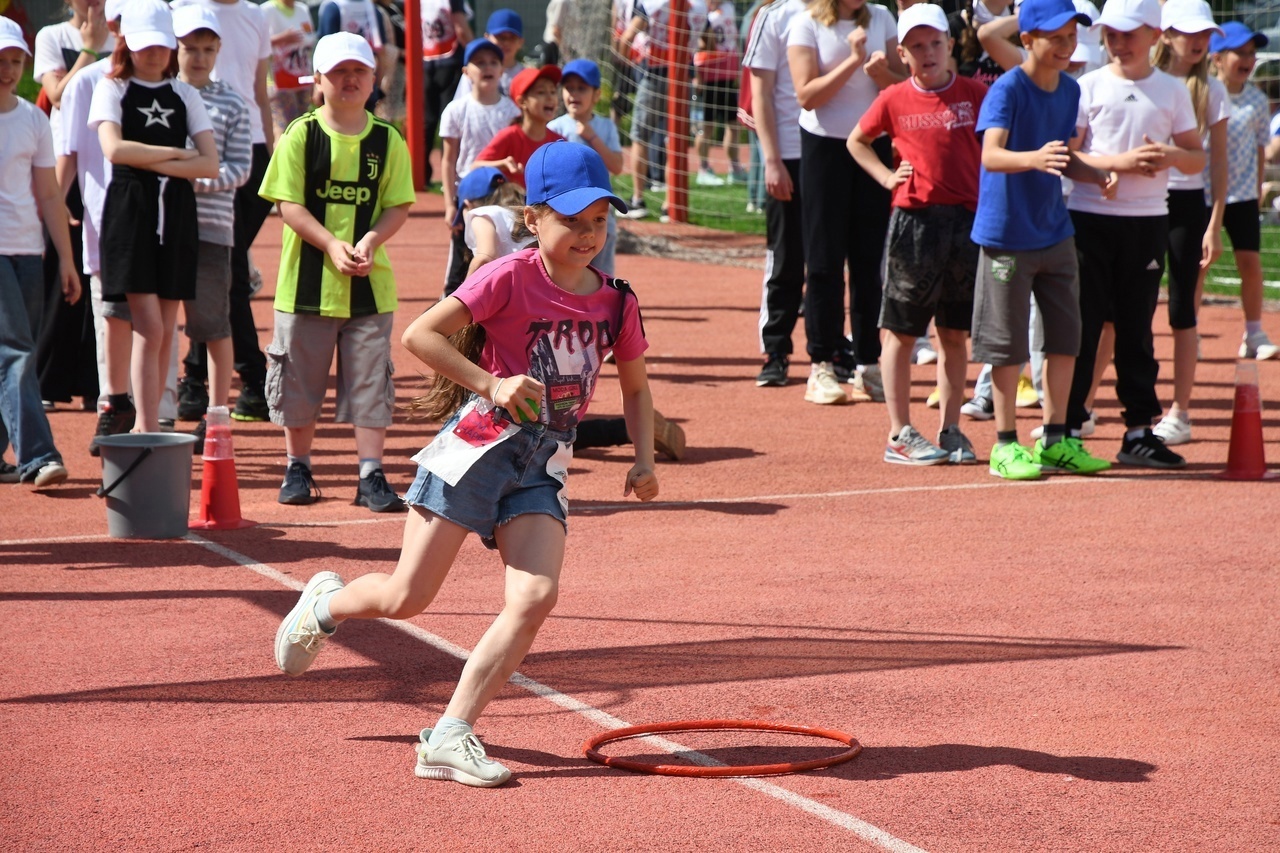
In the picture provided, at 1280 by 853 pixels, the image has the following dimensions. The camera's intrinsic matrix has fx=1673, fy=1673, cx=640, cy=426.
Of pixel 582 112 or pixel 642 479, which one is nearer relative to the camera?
pixel 642 479

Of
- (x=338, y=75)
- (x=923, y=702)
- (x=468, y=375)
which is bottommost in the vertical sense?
(x=923, y=702)

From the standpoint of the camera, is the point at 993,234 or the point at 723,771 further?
the point at 993,234

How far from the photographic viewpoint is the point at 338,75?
753 cm

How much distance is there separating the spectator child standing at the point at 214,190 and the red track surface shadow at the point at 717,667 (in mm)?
694

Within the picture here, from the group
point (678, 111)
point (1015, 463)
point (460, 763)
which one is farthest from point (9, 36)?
point (678, 111)

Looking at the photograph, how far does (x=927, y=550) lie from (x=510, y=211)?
264 cm

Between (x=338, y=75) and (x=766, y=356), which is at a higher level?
(x=338, y=75)

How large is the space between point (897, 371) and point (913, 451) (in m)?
0.44

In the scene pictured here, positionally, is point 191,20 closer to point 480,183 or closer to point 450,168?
point 480,183

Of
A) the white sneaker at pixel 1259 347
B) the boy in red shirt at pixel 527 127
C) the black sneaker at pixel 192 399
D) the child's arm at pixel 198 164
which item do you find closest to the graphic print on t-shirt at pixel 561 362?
the child's arm at pixel 198 164

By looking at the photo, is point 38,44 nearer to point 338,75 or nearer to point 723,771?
point 338,75

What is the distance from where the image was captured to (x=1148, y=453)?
353 inches

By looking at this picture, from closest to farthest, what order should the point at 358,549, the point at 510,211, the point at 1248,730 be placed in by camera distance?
the point at 1248,730 → the point at 358,549 → the point at 510,211

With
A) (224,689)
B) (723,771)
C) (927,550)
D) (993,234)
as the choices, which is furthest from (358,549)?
(993,234)
